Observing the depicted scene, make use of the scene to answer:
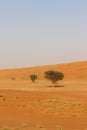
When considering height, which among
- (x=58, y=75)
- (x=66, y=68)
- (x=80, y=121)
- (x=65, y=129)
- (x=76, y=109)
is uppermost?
(x=66, y=68)

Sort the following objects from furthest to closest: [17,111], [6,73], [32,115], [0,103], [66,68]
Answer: [6,73] < [66,68] < [0,103] < [17,111] < [32,115]

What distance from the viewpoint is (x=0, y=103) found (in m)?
28.7

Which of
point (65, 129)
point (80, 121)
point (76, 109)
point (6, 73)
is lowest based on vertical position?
point (65, 129)

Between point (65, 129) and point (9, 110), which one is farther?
point (9, 110)

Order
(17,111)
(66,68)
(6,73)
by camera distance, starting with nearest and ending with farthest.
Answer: (17,111), (66,68), (6,73)

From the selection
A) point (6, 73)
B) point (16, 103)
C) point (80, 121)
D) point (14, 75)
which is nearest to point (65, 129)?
point (80, 121)

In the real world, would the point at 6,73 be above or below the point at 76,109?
above

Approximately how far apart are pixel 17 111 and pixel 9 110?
63cm

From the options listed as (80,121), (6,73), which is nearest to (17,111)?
(80,121)

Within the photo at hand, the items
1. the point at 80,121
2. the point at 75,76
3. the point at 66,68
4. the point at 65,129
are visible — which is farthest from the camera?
the point at 66,68

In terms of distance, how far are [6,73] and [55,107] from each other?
431 ft

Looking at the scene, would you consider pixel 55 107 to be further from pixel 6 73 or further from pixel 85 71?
pixel 6 73

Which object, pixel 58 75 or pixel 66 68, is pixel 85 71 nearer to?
pixel 66 68

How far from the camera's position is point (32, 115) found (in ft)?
78.2
